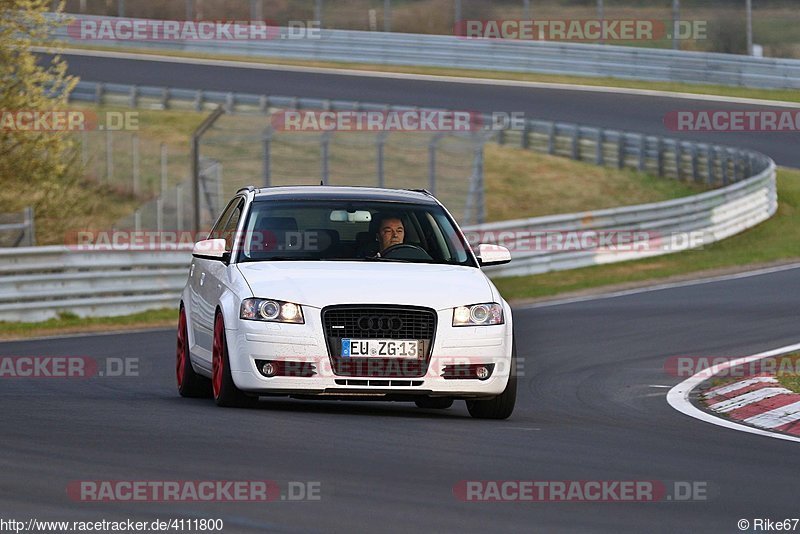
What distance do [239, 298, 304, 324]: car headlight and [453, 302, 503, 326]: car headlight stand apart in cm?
97

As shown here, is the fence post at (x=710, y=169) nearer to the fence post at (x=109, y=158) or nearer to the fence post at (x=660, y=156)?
the fence post at (x=660, y=156)

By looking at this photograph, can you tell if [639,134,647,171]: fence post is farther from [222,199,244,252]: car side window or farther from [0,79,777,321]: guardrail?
[222,199,244,252]: car side window

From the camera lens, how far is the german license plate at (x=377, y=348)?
397 inches

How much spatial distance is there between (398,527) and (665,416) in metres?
5.36

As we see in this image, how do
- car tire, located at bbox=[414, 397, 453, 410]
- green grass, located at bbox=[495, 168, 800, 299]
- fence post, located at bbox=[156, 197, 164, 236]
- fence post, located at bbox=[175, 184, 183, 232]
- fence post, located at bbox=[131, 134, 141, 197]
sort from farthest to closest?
fence post, located at bbox=[131, 134, 141, 197], fence post, located at bbox=[175, 184, 183, 232], fence post, located at bbox=[156, 197, 164, 236], green grass, located at bbox=[495, 168, 800, 299], car tire, located at bbox=[414, 397, 453, 410]

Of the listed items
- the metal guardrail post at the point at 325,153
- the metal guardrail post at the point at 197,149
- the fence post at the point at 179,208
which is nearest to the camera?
the metal guardrail post at the point at 197,149

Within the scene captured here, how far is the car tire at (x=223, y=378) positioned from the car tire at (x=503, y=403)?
1478 millimetres

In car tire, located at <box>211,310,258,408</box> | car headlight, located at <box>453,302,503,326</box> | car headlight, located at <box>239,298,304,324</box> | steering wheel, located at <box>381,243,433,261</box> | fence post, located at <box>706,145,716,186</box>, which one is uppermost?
steering wheel, located at <box>381,243,433,261</box>

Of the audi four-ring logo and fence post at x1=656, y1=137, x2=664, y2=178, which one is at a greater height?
the audi four-ring logo

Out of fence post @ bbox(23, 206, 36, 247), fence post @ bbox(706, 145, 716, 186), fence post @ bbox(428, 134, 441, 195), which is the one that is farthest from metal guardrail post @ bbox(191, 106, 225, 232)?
fence post @ bbox(706, 145, 716, 186)

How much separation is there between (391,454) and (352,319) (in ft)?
6.10

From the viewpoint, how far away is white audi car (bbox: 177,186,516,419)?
33.0ft

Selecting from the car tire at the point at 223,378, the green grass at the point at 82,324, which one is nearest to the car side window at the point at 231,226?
the car tire at the point at 223,378

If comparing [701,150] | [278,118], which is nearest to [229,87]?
[278,118]
